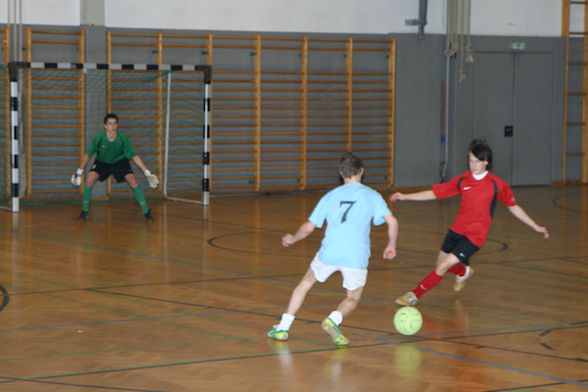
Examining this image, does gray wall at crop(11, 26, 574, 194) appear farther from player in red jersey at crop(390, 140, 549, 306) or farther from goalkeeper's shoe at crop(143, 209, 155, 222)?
player in red jersey at crop(390, 140, 549, 306)

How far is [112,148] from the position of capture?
13.6 meters

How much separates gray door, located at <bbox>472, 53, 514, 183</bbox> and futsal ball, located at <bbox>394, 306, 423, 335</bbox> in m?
13.1

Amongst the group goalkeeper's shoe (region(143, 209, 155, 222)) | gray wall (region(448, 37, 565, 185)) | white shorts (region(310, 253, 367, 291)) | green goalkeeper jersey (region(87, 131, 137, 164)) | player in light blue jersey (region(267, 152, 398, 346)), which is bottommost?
goalkeeper's shoe (region(143, 209, 155, 222))

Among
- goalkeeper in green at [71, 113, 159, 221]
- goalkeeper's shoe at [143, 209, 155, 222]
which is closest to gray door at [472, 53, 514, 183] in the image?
goalkeeper's shoe at [143, 209, 155, 222]

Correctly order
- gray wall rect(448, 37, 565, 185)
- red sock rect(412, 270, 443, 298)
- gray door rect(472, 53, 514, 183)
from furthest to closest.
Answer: gray door rect(472, 53, 514, 183) < gray wall rect(448, 37, 565, 185) < red sock rect(412, 270, 443, 298)

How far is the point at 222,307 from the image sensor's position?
309 inches

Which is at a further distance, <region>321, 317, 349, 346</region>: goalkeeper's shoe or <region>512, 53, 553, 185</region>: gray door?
<region>512, 53, 553, 185</region>: gray door

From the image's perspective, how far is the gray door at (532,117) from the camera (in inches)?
786

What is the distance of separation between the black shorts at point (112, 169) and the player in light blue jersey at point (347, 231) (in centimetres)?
767

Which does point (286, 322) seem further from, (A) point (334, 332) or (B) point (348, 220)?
(B) point (348, 220)

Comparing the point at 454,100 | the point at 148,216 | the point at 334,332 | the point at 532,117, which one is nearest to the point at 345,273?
the point at 334,332

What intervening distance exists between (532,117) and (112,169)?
10.2 metres

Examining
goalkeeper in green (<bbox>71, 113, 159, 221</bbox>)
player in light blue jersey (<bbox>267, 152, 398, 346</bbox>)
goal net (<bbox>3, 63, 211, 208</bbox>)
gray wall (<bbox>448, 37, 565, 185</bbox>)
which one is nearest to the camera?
player in light blue jersey (<bbox>267, 152, 398, 346</bbox>)

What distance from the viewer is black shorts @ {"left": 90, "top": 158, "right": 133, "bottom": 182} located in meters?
13.7
